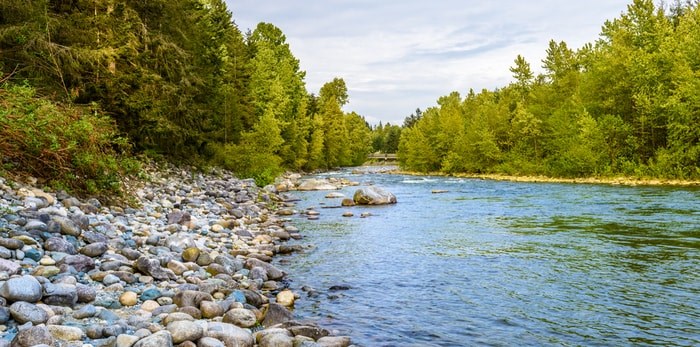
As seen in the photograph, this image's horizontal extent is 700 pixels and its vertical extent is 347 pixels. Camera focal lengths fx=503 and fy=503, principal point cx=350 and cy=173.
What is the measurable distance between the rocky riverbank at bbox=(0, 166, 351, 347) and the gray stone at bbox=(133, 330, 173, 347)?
11 millimetres

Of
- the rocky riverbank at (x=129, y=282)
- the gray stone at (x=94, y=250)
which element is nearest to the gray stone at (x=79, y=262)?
the rocky riverbank at (x=129, y=282)

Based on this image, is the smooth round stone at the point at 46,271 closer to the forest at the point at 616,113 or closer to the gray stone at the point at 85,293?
the gray stone at the point at 85,293

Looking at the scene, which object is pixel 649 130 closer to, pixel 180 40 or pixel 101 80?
pixel 180 40

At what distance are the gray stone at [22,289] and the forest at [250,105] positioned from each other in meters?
4.48

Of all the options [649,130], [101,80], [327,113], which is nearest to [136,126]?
[101,80]

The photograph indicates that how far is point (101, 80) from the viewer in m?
16.6

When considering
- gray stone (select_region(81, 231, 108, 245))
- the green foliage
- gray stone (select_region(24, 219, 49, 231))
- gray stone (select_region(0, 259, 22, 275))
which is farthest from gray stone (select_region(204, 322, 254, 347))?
the green foliage

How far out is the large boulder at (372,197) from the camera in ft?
78.0

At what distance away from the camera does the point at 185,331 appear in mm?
5480

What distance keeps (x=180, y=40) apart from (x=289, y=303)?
18.2 meters

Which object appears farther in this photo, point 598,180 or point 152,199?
point 598,180

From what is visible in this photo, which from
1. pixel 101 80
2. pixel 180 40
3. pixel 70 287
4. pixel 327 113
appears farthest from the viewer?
pixel 327 113

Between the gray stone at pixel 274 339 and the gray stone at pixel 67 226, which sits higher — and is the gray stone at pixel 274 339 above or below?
below

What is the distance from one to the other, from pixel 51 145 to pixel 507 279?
9.17 metres
